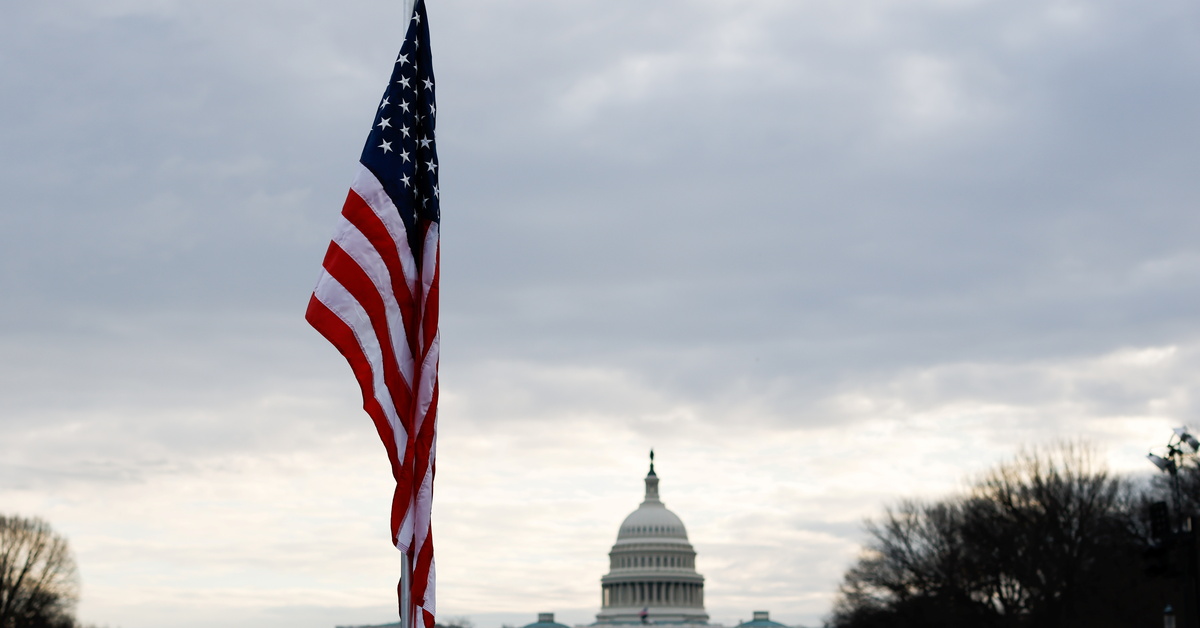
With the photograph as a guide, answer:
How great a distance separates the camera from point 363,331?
559 inches

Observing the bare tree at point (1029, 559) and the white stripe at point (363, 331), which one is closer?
the white stripe at point (363, 331)

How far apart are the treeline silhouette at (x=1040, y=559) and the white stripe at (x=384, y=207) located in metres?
58.3

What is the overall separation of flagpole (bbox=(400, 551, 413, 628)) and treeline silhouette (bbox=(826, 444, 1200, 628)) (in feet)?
189

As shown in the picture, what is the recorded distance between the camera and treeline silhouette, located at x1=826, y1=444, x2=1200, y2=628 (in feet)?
254

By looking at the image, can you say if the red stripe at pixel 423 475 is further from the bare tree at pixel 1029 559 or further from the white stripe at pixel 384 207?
the bare tree at pixel 1029 559

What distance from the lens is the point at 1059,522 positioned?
79875mm

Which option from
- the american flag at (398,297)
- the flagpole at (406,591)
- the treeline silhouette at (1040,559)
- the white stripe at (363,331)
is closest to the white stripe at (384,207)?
the american flag at (398,297)

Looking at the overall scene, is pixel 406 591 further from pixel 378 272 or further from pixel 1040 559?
pixel 1040 559

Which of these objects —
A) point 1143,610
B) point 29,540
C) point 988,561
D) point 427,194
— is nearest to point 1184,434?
point 427,194

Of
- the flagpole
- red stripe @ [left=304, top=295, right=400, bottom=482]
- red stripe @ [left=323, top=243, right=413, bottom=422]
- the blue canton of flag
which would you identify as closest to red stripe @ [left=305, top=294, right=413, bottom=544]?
red stripe @ [left=304, top=295, right=400, bottom=482]

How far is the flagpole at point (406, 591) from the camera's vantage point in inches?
582

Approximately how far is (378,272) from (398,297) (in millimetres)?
380

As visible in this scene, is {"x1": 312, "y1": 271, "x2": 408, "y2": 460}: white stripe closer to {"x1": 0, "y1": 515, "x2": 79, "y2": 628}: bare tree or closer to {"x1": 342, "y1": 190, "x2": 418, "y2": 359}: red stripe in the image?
{"x1": 342, "y1": 190, "x2": 418, "y2": 359}: red stripe

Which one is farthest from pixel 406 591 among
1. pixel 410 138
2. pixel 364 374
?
pixel 410 138
